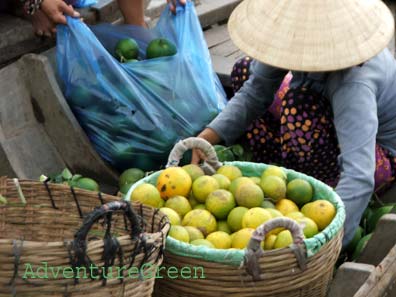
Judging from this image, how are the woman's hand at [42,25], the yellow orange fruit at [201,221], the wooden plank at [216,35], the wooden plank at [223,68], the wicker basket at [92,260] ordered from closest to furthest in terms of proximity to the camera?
the wicker basket at [92,260] → the yellow orange fruit at [201,221] → the woman's hand at [42,25] → the wooden plank at [223,68] → the wooden plank at [216,35]

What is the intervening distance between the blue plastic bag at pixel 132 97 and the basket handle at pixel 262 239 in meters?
1.24

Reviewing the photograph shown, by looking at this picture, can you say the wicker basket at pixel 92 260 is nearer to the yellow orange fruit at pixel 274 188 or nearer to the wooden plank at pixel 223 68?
the yellow orange fruit at pixel 274 188

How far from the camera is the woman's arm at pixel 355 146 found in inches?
104

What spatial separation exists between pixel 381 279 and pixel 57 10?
1.69 m

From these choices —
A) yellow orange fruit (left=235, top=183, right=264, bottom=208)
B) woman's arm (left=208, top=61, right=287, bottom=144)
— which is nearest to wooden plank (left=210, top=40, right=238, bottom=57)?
woman's arm (left=208, top=61, right=287, bottom=144)

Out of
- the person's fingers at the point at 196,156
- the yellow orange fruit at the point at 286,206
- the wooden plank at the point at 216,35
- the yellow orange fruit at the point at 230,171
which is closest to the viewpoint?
the yellow orange fruit at the point at 286,206

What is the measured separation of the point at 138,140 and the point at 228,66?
0.86m

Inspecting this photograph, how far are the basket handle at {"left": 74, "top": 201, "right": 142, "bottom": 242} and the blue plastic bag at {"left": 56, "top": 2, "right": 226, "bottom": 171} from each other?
4.60ft

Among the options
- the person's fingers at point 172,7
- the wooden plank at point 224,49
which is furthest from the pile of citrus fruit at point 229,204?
the wooden plank at point 224,49

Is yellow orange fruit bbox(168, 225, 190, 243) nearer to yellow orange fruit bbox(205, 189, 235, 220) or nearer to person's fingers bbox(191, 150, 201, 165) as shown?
yellow orange fruit bbox(205, 189, 235, 220)

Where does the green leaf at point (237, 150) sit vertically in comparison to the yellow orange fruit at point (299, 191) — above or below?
below

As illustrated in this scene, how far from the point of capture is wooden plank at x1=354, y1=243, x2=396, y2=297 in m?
2.18

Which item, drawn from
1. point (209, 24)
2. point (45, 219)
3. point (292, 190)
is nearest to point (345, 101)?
point (292, 190)

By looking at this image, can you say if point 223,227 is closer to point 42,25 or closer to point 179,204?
point 179,204
